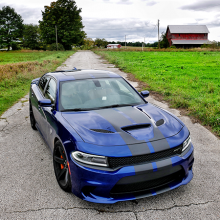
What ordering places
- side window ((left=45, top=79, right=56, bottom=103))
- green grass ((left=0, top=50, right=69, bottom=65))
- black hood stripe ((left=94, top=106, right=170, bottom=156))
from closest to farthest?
black hood stripe ((left=94, top=106, right=170, bottom=156)), side window ((left=45, top=79, right=56, bottom=103)), green grass ((left=0, top=50, right=69, bottom=65))

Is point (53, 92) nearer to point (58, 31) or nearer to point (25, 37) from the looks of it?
point (58, 31)

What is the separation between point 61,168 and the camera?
10.4 feet

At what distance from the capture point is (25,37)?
3676 inches

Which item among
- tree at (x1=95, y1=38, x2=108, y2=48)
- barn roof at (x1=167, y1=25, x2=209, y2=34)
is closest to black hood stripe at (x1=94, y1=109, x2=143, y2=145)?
barn roof at (x1=167, y1=25, x2=209, y2=34)

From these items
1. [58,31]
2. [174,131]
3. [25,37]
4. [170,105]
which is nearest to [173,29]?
[58,31]

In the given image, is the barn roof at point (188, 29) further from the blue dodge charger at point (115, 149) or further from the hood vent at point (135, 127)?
the hood vent at point (135, 127)

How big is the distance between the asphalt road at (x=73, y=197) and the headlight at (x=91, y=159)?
617mm

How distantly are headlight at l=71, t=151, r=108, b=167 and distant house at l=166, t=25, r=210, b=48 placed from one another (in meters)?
72.1

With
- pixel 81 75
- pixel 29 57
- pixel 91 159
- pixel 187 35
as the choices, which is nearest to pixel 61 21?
pixel 29 57

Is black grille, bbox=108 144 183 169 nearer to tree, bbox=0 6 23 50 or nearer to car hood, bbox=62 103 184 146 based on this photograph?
car hood, bbox=62 103 184 146

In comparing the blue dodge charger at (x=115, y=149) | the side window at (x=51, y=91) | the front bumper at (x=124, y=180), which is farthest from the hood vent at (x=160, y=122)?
the side window at (x=51, y=91)

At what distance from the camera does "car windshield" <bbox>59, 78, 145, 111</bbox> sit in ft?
11.9

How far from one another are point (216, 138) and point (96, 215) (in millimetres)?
3309

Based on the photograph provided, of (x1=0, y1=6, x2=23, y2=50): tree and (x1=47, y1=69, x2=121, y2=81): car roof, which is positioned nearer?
(x1=47, y1=69, x2=121, y2=81): car roof
